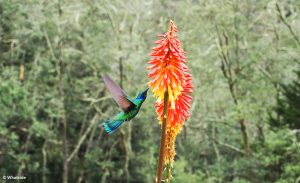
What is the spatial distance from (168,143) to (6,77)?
536 inches

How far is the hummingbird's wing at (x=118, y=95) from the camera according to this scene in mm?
3369

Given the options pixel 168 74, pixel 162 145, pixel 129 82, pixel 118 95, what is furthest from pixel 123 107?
pixel 129 82

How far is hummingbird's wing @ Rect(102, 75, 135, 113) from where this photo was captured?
337cm

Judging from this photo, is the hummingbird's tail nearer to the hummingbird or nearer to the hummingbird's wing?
the hummingbird

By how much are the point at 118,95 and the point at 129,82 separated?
1541 cm

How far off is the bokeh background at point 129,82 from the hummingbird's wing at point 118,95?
11777 mm

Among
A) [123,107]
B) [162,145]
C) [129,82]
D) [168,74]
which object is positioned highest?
[129,82]

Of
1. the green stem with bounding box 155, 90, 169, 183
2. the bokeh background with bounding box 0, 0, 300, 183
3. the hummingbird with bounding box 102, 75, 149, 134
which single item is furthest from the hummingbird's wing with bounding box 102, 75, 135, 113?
the bokeh background with bounding box 0, 0, 300, 183

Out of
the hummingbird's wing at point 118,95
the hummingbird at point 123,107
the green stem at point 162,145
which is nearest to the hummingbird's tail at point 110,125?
the hummingbird at point 123,107

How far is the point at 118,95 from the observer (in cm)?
351

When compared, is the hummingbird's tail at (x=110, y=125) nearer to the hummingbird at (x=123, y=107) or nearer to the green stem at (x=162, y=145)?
the hummingbird at (x=123, y=107)

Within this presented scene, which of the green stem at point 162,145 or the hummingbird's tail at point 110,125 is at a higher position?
the hummingbird's tail at point 110,125

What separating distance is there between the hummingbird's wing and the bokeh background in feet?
38.6

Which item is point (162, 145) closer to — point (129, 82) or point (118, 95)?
point (118, 95)
